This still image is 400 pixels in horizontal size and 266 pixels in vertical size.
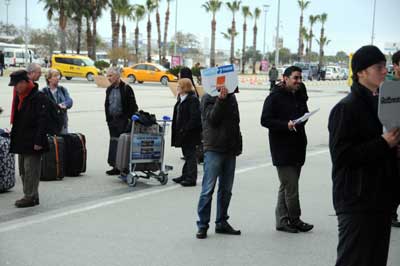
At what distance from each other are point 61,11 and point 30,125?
61.2 metres

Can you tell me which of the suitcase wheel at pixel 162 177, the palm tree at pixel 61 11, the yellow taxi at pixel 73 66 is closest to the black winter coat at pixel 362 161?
the suitcase wheel at pixel 162 177

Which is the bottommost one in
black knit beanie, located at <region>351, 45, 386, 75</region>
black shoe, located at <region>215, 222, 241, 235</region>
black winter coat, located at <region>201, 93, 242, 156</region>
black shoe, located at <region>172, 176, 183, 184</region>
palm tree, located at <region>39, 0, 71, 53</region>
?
black shoe, located at <region>172, 176, 183, 184</region>

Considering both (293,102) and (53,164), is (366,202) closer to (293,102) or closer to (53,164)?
(293,102)

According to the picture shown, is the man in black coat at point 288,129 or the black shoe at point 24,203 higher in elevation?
the man in black coat at point 288,129

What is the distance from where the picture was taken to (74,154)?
385 inches

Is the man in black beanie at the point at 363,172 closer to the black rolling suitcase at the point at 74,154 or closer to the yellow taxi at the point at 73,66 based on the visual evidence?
the black rolling suitcase at the point at 74,154

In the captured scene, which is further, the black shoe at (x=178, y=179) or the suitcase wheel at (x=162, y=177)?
the black shoe at (x=178, y=179)

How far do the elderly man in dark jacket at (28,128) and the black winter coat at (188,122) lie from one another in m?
2.44

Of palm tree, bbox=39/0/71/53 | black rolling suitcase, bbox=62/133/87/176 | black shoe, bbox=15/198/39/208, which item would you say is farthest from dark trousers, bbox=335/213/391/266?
palm tree, bbox=39/0/71/53

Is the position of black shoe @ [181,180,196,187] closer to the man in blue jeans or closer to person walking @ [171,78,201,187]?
person walking @ [171,78,201,187]

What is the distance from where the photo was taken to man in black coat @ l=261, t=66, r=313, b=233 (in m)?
6.48

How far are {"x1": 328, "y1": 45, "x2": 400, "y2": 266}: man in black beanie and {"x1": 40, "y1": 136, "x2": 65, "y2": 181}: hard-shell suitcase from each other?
6.47m

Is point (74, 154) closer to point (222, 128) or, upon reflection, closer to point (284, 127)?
point (222, 128)

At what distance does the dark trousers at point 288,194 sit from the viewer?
6570 millimetres
